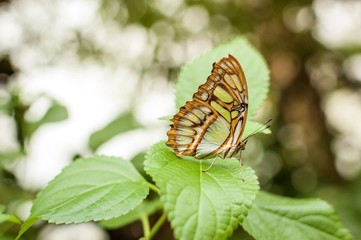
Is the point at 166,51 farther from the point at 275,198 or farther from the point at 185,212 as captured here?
the point at 185,212

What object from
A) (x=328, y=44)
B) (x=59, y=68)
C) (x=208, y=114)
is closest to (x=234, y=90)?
(x=208, y=114)

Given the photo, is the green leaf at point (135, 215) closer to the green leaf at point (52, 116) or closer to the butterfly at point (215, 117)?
the butterfly at point (215, 117)

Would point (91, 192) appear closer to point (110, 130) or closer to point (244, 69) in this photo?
point (244, 69)

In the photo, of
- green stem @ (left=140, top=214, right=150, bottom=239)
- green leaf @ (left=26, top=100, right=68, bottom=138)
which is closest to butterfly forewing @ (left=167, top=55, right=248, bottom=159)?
green stem @ (left=140, top=214, right=150, bottom=239)

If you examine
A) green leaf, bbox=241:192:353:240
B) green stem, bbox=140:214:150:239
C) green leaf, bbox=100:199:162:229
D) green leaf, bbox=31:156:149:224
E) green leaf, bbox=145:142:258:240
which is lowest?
green leaf, bbox=100:199:162:229

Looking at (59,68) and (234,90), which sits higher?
(234,90)

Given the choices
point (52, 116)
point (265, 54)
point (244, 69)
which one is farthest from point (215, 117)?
point (265, 54)

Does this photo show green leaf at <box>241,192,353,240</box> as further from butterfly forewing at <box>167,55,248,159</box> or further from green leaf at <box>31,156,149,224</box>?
green leaf at <box>31,156,149,224</box>
